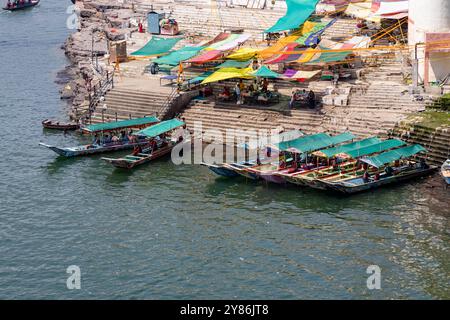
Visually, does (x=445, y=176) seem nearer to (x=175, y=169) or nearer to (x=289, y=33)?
(x=175, y=169)

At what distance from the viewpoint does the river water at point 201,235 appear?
29016 millimetres

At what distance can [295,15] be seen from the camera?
5028 cm

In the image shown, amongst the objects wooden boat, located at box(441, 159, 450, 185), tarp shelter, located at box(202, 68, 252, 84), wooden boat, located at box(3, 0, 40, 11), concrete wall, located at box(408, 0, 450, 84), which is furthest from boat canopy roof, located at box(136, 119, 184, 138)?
wooden boat, located at box(3, 0, 40, 11)

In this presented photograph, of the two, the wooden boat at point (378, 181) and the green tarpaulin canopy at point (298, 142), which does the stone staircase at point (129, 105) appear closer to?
the green tarpaulin canopy at point (298, 142)

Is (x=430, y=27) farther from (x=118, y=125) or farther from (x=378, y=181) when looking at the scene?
(x=118, y=125)

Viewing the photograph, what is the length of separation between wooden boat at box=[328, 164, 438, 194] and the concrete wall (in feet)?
22.8

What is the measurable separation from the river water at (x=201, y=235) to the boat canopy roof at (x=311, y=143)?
193 centimetres

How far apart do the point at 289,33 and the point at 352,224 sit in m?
20.9

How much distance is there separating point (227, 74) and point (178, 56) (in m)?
4.49

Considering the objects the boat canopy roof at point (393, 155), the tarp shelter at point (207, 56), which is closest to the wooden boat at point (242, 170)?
the boat canopy roof at point (393, 155)

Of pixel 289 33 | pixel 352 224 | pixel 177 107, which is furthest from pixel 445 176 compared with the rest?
pixel 289 33

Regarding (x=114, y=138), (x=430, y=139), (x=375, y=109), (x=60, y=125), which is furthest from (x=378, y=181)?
(x=60, y=125)

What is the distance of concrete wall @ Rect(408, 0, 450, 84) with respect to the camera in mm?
42938

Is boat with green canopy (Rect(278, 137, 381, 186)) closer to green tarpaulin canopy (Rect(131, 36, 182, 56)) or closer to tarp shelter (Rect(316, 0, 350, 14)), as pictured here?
green tarpaulin canopy (Rect(131, 36, 182, 56))
